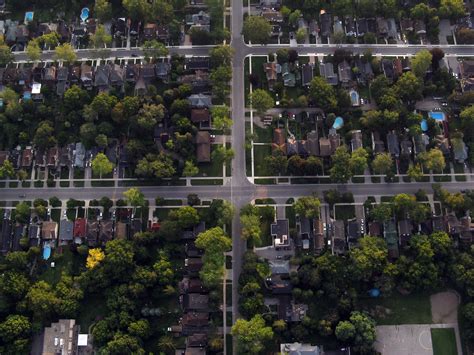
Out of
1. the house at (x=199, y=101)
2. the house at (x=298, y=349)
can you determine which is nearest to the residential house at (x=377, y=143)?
the house at (x=199, y=101)

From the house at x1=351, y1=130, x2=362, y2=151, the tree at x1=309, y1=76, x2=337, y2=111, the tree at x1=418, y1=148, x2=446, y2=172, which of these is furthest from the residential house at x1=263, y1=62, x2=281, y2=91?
the tree at x1=418, y1=148, x2=446, y2=172

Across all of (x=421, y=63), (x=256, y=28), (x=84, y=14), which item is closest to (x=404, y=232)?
(x=421, y=63)

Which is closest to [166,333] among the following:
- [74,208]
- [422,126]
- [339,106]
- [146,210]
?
[146,210]

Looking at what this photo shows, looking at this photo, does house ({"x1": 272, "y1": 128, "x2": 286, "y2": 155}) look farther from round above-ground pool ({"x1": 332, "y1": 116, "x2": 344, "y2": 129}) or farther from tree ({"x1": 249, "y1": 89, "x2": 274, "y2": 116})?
round above-ground pool ({"x1": 332, "y1": 116, "x2": 344, "y2": 129})

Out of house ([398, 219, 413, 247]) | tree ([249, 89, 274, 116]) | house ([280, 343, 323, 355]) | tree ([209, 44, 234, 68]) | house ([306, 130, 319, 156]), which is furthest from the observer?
tree ([209, 44, 234, 68])

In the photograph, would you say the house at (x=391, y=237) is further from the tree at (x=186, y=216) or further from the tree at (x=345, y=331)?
the tree at (x=186, y=216)

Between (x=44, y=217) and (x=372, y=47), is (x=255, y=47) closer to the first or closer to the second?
(x=372, y=47)
